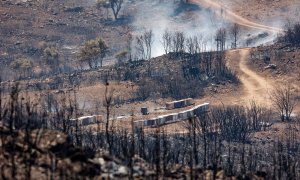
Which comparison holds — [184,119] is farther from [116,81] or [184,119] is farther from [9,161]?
[9,161]

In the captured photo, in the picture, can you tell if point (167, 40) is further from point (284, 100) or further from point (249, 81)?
point (284, 100)

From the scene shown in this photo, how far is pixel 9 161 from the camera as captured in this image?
30875mm

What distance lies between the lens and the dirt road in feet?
261

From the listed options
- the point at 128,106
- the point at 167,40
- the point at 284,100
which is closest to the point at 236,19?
the point at 167,40

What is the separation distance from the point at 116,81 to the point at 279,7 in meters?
40.0

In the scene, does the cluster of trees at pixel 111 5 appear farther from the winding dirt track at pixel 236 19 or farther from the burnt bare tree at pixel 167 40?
the winding dirt track at pixel 236 19

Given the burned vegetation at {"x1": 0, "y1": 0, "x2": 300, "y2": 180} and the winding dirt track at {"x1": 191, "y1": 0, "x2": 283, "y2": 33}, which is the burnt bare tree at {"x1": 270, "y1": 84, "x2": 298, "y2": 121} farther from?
the winding dirt track at {"x1": 191, "y1": 0, "x2": 283, "y2": 33}

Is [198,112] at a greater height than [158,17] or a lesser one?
lesser

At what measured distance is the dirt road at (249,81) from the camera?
3135 inches

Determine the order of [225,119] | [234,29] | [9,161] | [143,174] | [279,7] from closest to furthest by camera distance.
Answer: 1. [9,161]
2. [143,174]
3. [225,119]
4. [234,29]
5. [279,7]

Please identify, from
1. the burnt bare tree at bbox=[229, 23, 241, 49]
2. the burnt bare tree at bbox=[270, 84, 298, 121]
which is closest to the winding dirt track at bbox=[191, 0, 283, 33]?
the burnt bare tree at bbox=[229, 23, 241, 49]

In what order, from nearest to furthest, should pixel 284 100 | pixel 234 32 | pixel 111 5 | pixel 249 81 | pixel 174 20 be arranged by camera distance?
pixel 284 100 < pixel 249 81 < pixel 234 32 < pixel 174 20 < pixel 111 5

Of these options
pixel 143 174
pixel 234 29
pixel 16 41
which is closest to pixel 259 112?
pixel 234 29

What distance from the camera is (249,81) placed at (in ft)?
278
